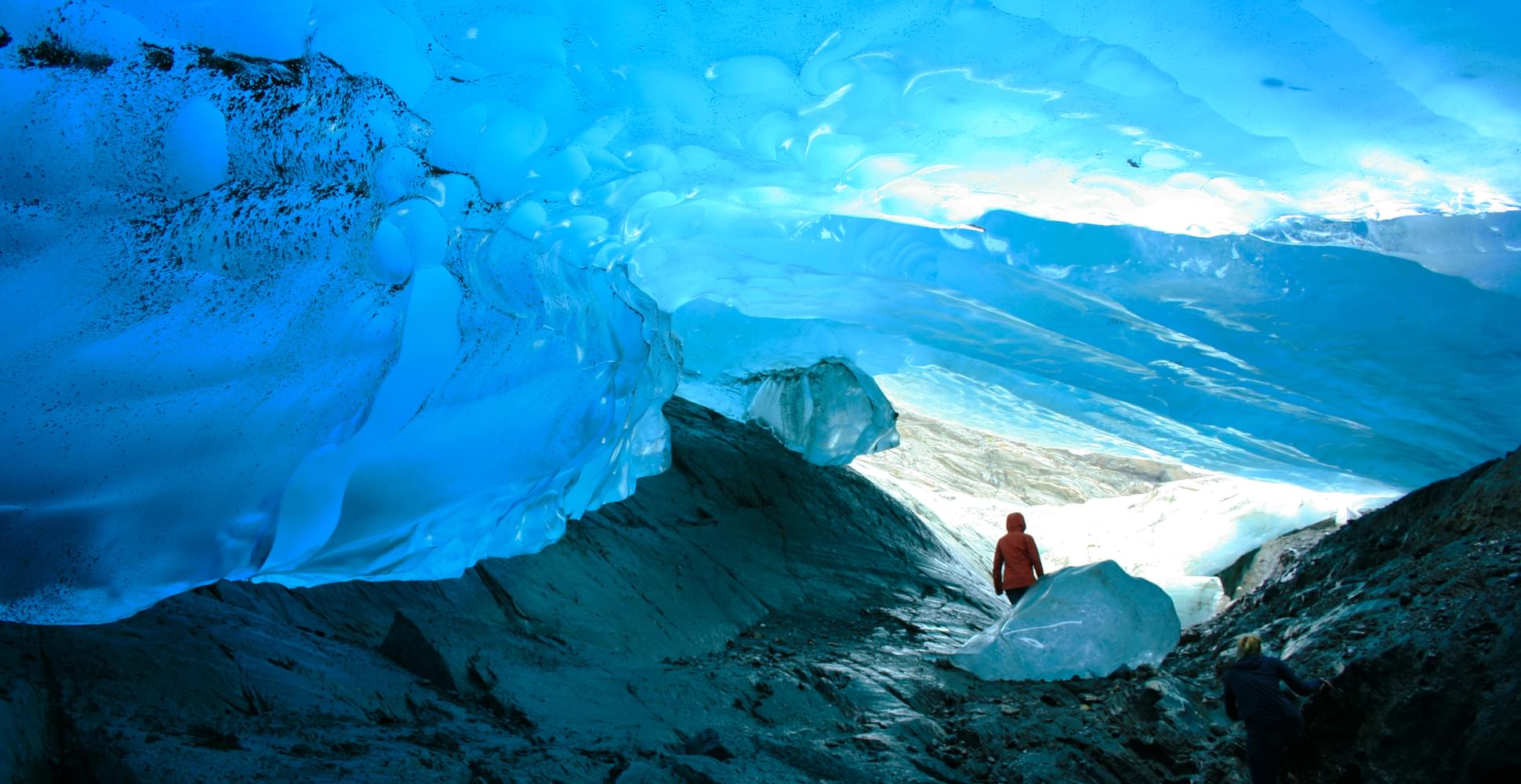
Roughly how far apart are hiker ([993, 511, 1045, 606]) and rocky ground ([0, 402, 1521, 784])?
754 millimetres

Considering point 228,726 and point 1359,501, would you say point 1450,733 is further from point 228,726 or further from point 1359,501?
point 1359,501

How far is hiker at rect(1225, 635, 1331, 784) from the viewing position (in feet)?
12.7

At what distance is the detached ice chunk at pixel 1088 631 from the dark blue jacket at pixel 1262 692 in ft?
5.11

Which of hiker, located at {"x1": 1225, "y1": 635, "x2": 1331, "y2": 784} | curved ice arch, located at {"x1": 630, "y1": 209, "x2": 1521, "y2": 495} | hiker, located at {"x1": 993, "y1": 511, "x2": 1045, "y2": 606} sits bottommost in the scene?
hiker, located at {"x1": 1225, "y1": 635, "x2": 1331, "y2": 784}

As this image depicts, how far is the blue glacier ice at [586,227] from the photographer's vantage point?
114 inches

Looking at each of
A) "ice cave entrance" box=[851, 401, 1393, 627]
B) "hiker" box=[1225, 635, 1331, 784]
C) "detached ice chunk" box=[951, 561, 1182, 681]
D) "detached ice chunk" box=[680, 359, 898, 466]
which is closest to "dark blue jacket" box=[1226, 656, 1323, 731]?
"hiker" box=[1225, 635, 1331, 784]

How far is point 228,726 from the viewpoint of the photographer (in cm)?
302

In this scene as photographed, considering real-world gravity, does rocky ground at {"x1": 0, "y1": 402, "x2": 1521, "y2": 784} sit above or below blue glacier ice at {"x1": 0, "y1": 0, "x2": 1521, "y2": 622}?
below

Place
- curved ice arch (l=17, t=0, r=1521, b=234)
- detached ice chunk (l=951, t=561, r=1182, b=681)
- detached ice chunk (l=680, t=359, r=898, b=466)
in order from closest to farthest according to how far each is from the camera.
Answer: curved ice arch (l=17, t=0, r=1521, b=234)
detached ice chunk (l=951, t=561, r=1182, b=681)
detached ice chunk (l=680, t=359, r=898, b=466)

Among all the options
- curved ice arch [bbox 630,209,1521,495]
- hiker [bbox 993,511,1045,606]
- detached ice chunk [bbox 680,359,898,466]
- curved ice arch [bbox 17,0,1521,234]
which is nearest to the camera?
curved ice arch [bbox 17,0,1521,234]

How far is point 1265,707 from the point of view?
390cm

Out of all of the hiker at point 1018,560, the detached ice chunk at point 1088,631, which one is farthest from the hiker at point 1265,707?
the hiker at point 1018,560

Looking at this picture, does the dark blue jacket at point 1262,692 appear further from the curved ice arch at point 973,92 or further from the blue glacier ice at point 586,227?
the curved ice arch at point 973,92

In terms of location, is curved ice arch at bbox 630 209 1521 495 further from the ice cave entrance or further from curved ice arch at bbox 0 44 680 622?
the ice cave entrance
